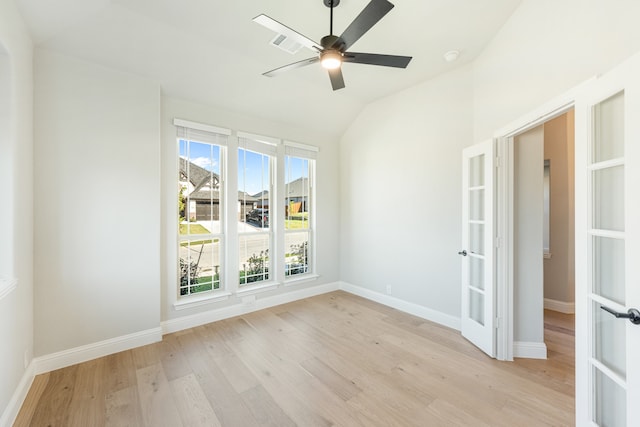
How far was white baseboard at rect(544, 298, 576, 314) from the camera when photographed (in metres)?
3.61

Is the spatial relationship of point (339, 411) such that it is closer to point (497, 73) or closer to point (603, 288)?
point (603, 288)

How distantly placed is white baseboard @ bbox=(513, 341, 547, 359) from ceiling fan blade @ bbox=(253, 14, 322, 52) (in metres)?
Answer: 3.30

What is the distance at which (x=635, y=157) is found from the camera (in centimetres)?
115

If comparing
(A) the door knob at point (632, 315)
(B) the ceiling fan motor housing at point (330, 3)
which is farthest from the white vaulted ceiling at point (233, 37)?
(A) the door knob at point (632, 315)

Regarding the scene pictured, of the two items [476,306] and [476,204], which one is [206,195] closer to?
[476,204]

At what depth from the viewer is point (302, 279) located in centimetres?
436

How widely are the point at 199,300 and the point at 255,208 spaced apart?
4.82ft

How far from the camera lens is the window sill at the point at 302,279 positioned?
166 inches

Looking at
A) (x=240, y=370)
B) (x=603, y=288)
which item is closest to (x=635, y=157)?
(x=603, y=288)

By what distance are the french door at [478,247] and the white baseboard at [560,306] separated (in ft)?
6.05

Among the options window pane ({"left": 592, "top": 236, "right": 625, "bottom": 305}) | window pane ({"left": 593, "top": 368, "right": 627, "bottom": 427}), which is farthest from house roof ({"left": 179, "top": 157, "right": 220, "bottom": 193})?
window pane ({"left": 593, "top": 368, "right": 627, "bottom": 427})

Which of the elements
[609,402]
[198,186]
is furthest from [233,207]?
[609,402]

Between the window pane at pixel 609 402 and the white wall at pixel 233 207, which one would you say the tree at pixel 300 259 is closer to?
the white wall at pixel 233 207

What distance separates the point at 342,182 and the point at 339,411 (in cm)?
360
